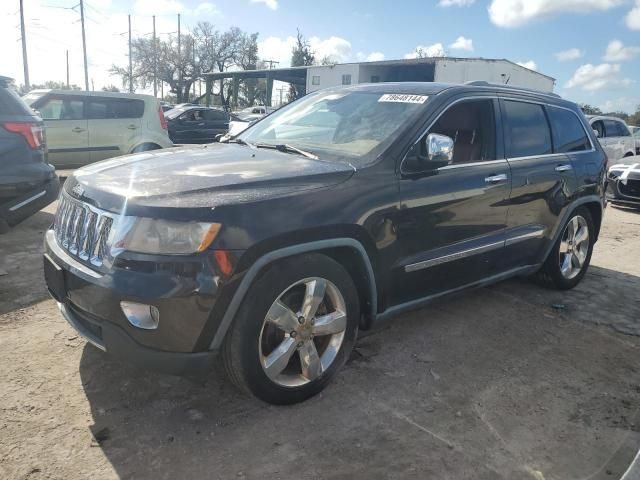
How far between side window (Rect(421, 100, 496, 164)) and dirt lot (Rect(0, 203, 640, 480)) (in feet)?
4.33

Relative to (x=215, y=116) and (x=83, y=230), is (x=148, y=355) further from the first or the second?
(x=215, y=116)

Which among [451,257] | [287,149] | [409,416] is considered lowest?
[409,416]

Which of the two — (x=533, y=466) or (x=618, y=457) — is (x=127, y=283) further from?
(x=618, y=457)

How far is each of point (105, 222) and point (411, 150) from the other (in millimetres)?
1803

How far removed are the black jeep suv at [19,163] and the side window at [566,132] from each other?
4997 mm

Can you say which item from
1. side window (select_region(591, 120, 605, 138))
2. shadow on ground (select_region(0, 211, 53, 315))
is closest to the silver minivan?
shadow on ground (select_region(0, 211, 53, 315))

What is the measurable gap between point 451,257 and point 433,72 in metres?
29.7

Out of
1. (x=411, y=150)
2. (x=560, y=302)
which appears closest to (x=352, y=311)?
(x=411, y=150)

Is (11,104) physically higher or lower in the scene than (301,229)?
higher

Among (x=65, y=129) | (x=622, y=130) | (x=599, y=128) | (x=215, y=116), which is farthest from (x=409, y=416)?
(x=215, y=116)

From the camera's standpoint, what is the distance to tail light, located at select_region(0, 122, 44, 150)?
17.0ft

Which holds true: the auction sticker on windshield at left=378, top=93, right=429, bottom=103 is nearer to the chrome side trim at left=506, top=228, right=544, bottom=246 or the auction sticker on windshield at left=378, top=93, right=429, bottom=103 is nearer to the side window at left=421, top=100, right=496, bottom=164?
the side window at left=421, top=100, right=496, bottom=164

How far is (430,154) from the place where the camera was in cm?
321

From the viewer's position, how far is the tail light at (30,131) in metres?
5.18
